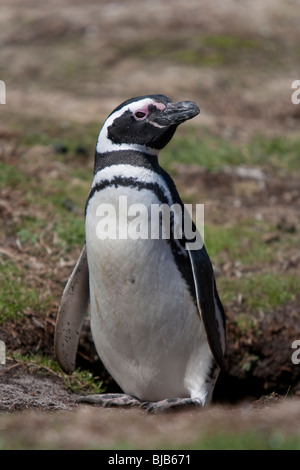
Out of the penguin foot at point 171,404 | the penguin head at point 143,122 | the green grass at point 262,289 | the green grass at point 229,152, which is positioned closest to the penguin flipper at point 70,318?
the penguin foot at point 171,404

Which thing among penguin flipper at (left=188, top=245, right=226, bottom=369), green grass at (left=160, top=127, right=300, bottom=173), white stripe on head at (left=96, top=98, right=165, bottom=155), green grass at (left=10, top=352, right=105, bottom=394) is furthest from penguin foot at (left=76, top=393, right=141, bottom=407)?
green grass at (left=160, top=127, right=300, bottom=173)

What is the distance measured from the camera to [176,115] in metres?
3.77

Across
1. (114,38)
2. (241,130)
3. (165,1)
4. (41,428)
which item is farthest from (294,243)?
(165,1)

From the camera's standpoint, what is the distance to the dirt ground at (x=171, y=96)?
3.08 m

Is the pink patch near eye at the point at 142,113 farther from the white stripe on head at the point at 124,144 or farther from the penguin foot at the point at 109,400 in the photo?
the penguin foot at the point at 109,400

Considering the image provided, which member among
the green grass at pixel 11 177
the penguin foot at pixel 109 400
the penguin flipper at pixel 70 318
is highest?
the green grass at pixel 11 177

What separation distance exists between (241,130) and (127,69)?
2699mm

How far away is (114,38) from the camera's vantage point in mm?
12477

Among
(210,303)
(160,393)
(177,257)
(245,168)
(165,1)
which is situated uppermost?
(165,1)

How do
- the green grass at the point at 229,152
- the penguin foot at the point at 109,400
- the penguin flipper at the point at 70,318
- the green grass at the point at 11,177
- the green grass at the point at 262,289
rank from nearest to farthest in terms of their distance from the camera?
the penguin foot at the point at 109,400 → the penguin flipper at the point at 70,318 → the green grass at the point at 262,289 → the green grass at the point at 11,177 → the green grass at the point at 229,152

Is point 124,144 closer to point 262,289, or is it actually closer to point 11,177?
point 262,289

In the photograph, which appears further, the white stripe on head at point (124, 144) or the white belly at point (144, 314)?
the white stripe on head at point (124, 144)

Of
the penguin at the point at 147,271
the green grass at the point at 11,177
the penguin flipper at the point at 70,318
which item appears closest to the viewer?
the penguin at the point at 147,271
